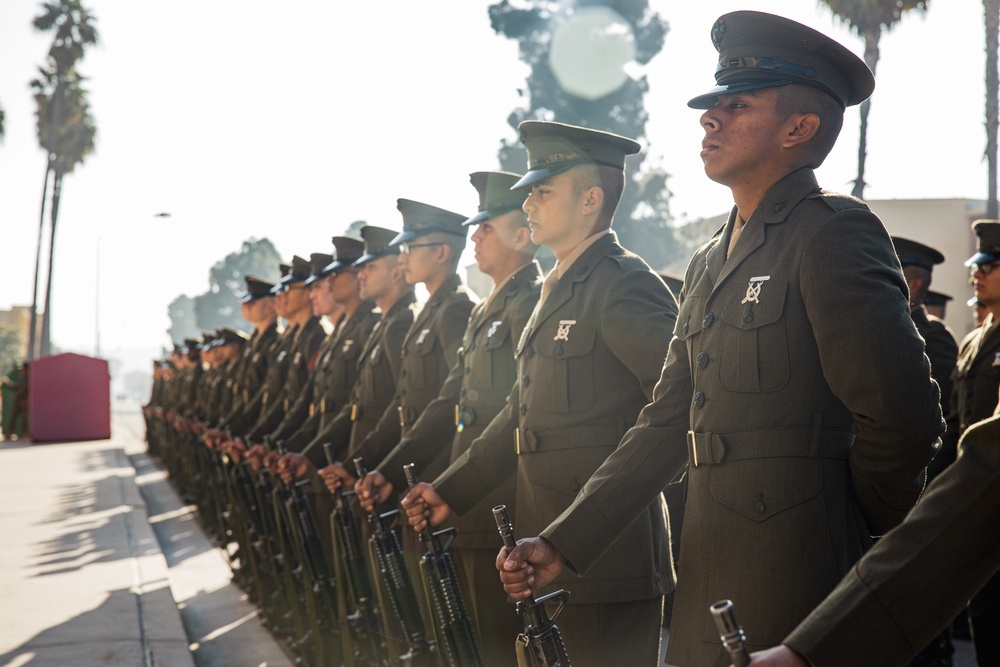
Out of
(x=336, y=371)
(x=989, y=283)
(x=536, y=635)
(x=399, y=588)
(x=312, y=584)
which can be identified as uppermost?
(x=989, y=283)

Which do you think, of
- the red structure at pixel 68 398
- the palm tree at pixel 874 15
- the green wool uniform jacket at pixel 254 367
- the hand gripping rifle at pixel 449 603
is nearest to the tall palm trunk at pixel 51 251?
the red structure at pixel 68 398

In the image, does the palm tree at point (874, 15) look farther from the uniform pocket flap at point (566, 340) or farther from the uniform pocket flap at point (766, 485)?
the uniform pocket flap at point (766, 485)

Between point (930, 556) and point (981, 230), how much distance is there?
5446 mm

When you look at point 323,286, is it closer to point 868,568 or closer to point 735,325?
point 735,325

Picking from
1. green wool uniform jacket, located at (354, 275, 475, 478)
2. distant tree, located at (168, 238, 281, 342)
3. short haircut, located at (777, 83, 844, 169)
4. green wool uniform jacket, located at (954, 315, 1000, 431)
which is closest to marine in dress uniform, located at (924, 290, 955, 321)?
green wool uniform jacket, located at (954, 315, 1000, 431)

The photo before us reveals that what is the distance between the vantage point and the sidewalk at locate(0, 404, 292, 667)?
6651mm

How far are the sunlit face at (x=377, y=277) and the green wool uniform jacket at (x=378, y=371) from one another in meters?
0.15

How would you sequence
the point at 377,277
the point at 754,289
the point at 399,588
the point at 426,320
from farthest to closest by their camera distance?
the point at 377,277
the point at 426,320
the point at 399,588
the point at 754,289

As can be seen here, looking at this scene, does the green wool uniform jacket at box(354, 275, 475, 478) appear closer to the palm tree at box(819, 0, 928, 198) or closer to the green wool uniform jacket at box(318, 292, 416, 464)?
the green wool uniform jacket at box(318, 292, 416, 464)

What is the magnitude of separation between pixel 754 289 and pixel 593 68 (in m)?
27.5

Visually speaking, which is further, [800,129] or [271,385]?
[271,385]

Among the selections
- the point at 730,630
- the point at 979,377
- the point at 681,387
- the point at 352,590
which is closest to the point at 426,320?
the point at 352,590

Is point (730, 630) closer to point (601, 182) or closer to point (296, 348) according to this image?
point (601, 182)

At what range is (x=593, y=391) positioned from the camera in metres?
3.72
